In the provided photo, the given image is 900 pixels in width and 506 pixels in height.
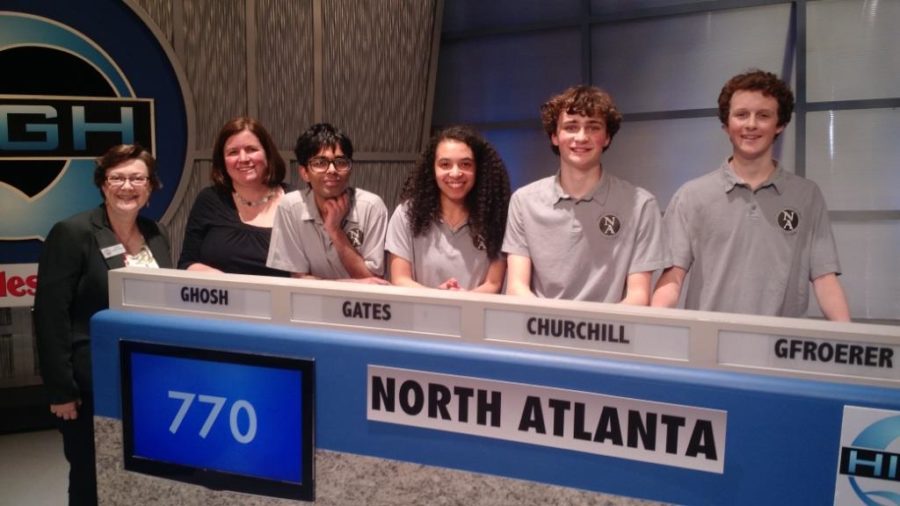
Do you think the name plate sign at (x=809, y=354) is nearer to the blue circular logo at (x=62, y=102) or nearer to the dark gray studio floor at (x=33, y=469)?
the dark gray studio floor at (x=33, y=469)

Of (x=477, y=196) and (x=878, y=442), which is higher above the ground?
(x=477, y=196)

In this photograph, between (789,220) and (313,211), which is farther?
(313,211)

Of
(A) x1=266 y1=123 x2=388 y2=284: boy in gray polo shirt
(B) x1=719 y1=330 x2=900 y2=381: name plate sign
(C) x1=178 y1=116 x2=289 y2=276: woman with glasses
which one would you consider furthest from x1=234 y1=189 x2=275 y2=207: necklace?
(B) x1=719 y1=330 x2=900 y2=381: name plate sign

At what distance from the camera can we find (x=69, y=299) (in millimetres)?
2182

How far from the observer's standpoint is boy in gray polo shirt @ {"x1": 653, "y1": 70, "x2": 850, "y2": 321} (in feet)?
6.82

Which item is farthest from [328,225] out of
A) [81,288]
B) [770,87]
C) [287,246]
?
[770,87]

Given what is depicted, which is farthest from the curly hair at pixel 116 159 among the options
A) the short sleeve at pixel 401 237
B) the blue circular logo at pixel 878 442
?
the blue circular logo at pixel 878 442

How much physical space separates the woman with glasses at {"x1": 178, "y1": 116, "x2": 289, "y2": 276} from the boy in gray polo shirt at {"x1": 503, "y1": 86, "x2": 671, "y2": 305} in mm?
1068

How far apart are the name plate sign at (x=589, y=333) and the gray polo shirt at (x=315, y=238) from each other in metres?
1.25

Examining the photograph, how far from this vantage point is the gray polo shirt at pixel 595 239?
2072 millimetres

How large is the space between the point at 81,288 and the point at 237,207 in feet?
2.27

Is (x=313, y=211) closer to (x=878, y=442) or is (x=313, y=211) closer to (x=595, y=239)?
(x=595, y=239)

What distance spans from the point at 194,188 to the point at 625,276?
368 cm

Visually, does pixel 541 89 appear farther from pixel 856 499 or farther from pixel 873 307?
pixel 856 499
